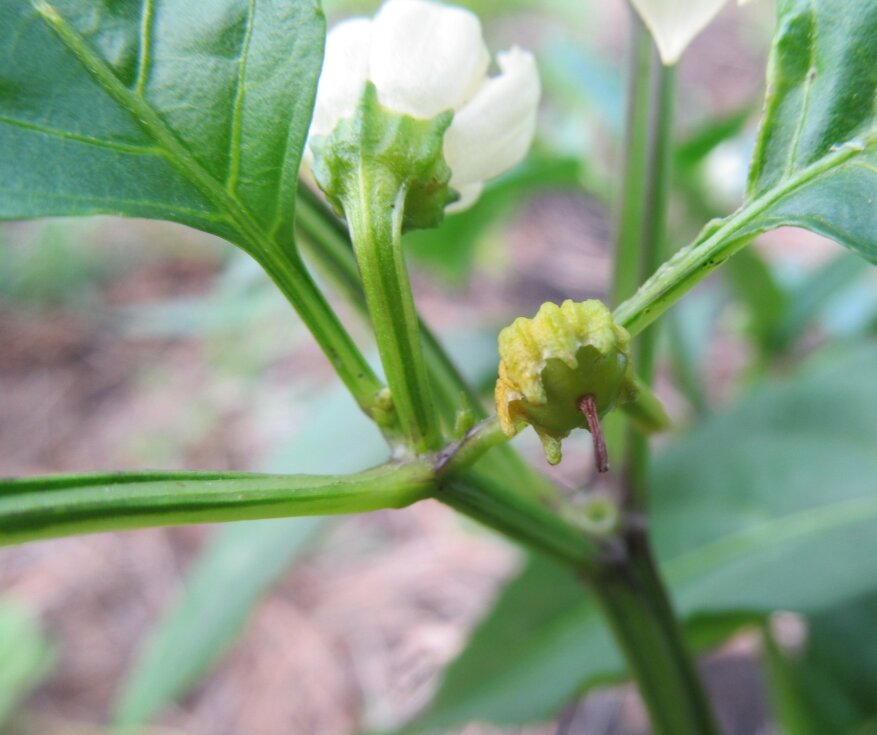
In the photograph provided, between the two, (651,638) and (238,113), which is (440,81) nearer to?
(238,113)

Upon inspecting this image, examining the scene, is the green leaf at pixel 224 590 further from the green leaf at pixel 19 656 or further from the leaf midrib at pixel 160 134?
the green leaf at pixel 19 656

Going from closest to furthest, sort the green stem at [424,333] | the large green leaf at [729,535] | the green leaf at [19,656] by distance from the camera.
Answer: the green stem at [424,333] → the large green leaf at [729,535] → the green leaf at [19,656]

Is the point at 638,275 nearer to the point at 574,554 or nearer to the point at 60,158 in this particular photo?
the point at 574,554

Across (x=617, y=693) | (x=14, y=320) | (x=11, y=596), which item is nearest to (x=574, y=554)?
(x=617, y=693)

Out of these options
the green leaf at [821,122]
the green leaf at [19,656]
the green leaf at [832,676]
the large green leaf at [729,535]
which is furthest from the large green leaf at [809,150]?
the green leaf at [19,656]

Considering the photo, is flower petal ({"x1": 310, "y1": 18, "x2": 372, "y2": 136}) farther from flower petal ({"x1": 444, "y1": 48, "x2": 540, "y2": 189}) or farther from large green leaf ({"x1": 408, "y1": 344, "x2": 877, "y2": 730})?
large green leaf ({"x1": 408, "y1": 344, "x2": 877, "y2": 730})

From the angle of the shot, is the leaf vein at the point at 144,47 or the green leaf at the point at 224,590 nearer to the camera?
the leaf vein at the point at 144,47

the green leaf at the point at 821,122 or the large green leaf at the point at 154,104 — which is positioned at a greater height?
the large green leaf at the point at 154,104

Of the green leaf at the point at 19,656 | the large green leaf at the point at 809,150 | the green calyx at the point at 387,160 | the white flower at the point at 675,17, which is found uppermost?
the green leaf at the point at 19,656
